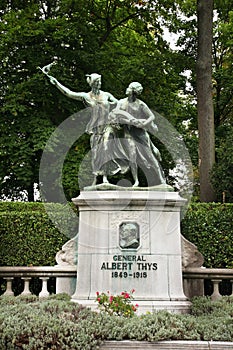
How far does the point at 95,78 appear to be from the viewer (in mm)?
9680

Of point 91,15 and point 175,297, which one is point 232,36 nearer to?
point 91,15

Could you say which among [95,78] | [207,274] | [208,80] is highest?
[208,80]

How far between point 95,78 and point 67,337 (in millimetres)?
5201

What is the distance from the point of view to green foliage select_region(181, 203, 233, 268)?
35.7ft

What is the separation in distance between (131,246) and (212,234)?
280cm

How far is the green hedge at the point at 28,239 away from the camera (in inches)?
421

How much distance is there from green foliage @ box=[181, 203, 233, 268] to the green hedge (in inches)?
109

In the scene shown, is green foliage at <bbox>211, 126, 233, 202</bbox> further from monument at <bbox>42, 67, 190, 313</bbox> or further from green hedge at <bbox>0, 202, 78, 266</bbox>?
green hedge at <bbox>0, 202, 78, 266</bbox>

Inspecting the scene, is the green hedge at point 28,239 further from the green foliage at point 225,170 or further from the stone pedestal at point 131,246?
the green foliage at point 225,170

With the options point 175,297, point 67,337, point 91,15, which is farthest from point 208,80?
point 67,337

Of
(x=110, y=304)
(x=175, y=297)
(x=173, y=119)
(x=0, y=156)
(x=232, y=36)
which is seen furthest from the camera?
→ (x=232, y=36)

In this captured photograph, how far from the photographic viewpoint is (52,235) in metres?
10.9

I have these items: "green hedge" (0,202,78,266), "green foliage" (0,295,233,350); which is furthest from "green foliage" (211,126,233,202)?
"green foliage" (0,295,233,350)

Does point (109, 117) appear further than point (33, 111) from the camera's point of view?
No
